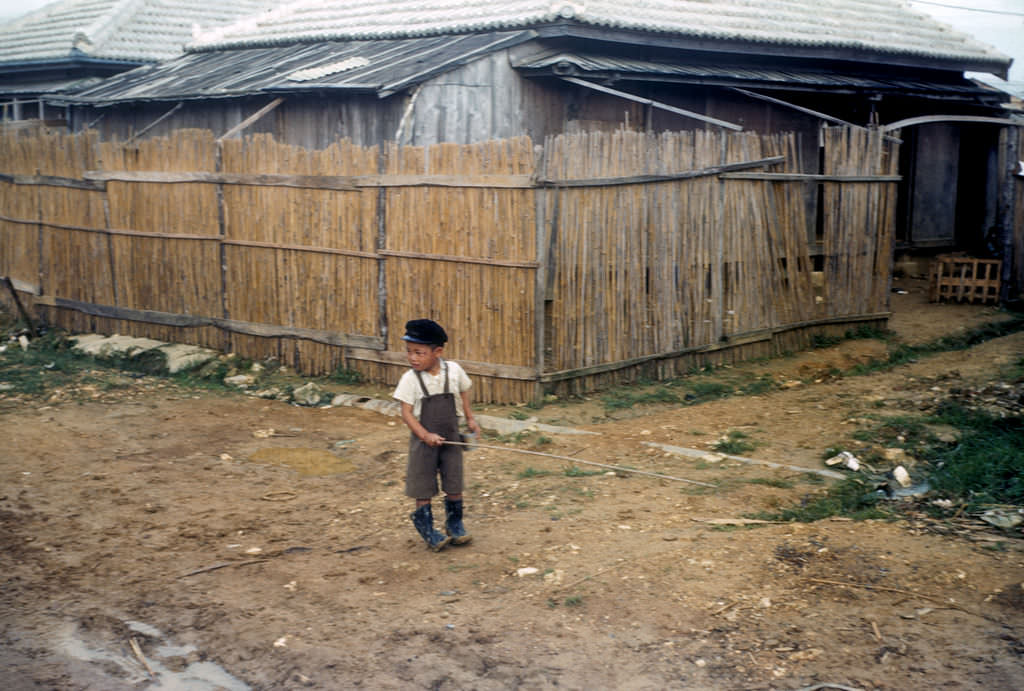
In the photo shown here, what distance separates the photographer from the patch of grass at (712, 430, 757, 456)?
7258 mm

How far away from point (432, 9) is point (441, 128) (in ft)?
10.9

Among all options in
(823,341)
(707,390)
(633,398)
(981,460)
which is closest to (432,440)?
(981,460)

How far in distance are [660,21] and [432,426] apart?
8653mm

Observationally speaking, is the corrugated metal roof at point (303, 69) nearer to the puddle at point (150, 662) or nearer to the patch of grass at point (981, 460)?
the patch of grass at point (981, 460)

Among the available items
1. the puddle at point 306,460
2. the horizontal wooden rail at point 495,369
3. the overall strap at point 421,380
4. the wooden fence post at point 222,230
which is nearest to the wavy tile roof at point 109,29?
the wooden fence post at point 222,230

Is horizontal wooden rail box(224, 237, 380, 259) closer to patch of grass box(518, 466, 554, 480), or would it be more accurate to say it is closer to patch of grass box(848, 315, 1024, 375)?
patch of grass box(518, 466, 554, 480)

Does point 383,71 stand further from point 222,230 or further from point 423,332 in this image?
point 423,332

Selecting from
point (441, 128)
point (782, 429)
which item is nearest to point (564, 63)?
point (441, 128)

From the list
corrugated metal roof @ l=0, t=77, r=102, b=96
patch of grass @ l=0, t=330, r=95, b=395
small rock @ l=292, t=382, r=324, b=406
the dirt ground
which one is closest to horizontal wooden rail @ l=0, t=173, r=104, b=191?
patch of grass @ l=0, t=330, r=95, b=395

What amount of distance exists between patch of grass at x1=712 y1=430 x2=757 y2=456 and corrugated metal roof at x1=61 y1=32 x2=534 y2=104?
17.3 ft

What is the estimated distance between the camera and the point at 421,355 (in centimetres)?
539

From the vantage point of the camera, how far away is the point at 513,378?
8500 mm

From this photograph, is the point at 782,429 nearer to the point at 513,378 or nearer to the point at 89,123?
the point at 513,378

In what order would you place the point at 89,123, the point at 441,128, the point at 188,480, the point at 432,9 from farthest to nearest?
the point at 89,123 → the point at 432,9 → the point at 441,128 → the point at 188,480
